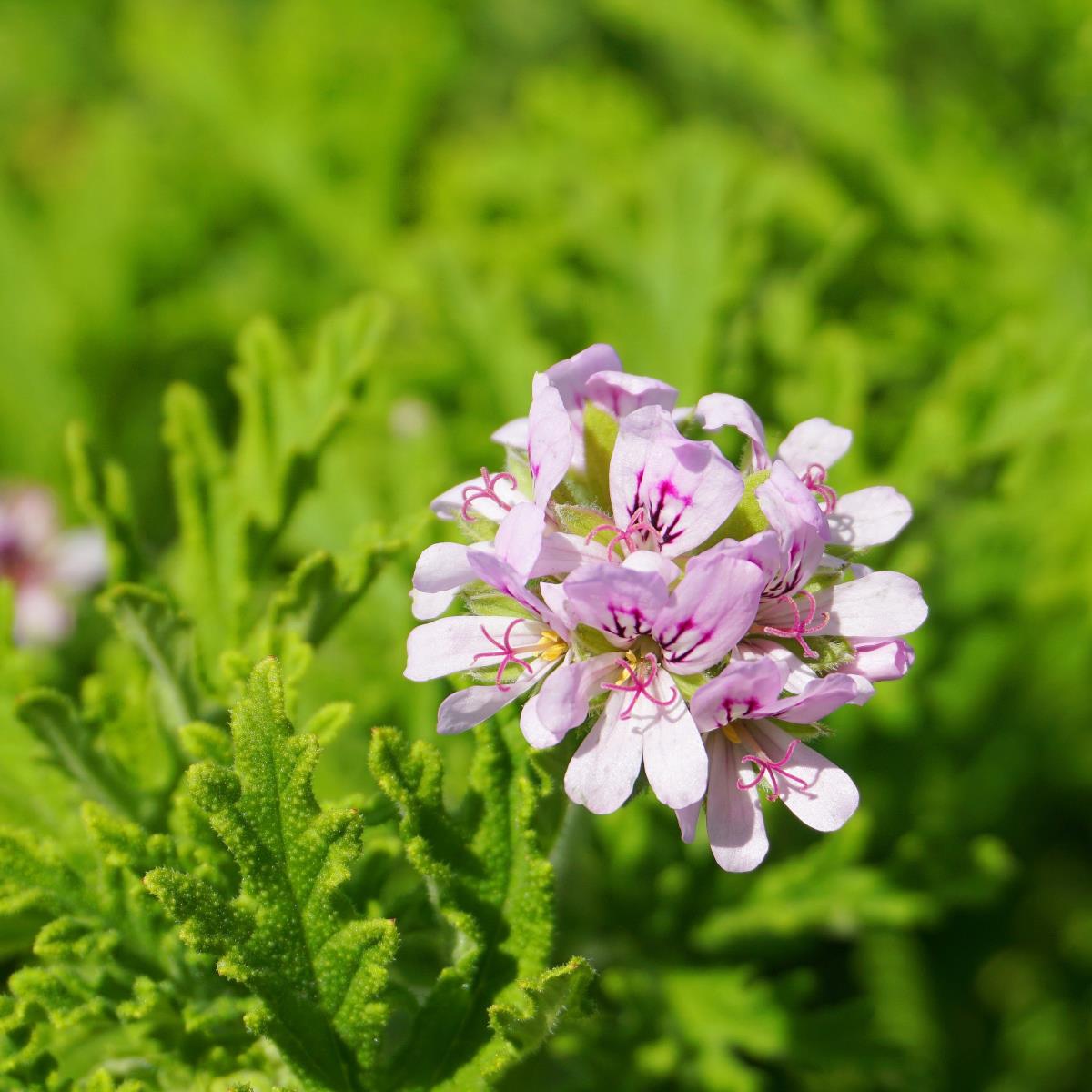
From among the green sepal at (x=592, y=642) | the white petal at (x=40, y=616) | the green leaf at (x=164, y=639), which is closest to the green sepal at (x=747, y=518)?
the green sepal at (x=592, y=642)

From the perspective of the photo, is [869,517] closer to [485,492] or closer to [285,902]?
[485,492]

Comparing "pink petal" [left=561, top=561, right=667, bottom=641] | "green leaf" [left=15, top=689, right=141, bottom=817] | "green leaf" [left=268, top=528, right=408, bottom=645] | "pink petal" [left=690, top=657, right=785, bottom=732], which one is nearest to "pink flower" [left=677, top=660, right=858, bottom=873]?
"pink petal" [left=690, top=657, right=785, bottom=732]

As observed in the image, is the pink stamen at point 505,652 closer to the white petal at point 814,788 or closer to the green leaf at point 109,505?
the white petal at point 814,788

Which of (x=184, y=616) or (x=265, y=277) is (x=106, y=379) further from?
(x=184, y=616)

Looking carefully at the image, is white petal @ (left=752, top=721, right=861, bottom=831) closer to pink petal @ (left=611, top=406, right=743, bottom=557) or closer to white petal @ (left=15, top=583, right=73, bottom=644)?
pink petal @ (left=611, top=406, right=743, bottom=557)

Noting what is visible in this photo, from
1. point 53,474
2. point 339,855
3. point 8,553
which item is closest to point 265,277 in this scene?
point 53,474

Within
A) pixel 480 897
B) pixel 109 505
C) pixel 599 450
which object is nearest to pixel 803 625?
pixel 599 450
